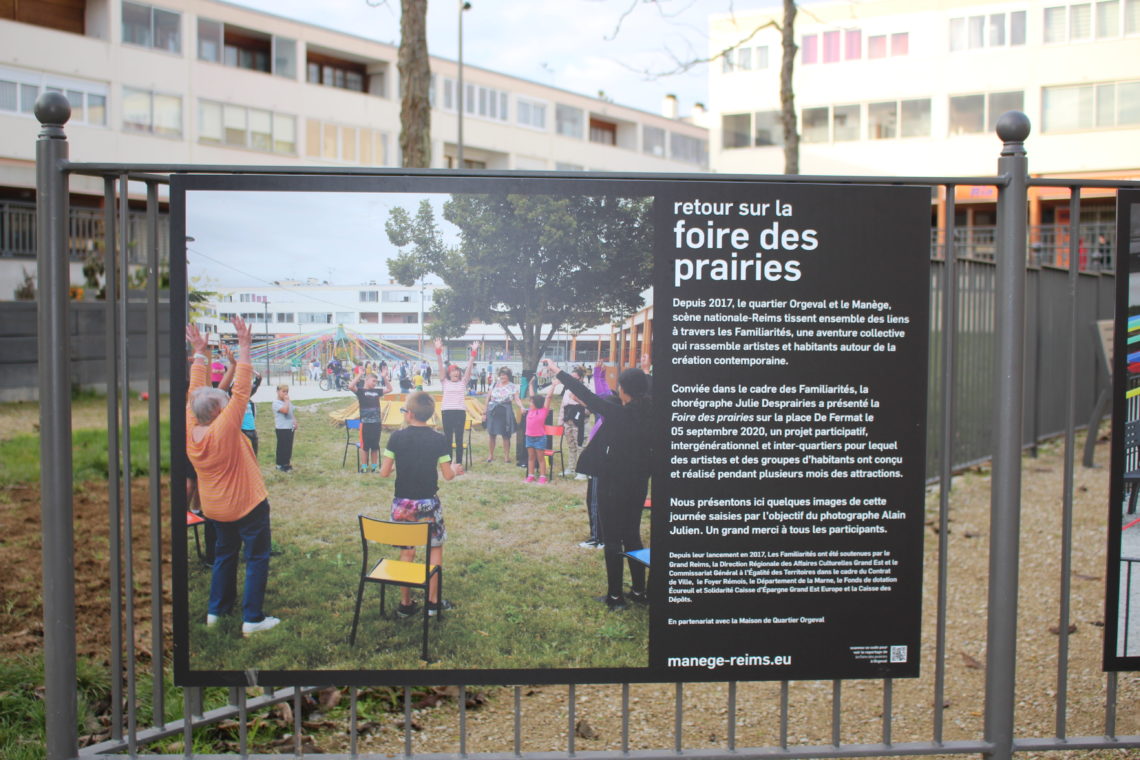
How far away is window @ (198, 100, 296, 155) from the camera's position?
40.6m

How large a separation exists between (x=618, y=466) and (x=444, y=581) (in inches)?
24.3

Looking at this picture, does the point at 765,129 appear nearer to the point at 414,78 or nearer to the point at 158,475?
the point at 414,78

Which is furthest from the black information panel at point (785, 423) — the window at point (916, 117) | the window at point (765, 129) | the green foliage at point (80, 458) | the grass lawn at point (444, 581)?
the window at point (765, 129)

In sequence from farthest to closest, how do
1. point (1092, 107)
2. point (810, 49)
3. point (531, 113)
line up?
1. point (531, 113)
2. point (810, 49)
3. point (1092, 107)

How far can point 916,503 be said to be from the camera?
10.2 ft

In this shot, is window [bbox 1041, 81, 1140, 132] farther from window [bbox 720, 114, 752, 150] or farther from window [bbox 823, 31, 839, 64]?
window [bbox 720, 114, 752, 150]

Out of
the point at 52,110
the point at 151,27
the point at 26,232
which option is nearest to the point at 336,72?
the point at 151,27

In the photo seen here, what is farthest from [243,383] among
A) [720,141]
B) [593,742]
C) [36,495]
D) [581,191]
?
[720,141]

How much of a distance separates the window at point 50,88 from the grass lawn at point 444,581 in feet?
114

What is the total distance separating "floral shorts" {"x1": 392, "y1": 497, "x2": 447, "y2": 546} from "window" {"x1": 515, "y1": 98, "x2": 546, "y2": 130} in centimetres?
5262

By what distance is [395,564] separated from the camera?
3027mm

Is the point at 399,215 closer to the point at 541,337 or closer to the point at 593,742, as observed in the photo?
the point at 541,337

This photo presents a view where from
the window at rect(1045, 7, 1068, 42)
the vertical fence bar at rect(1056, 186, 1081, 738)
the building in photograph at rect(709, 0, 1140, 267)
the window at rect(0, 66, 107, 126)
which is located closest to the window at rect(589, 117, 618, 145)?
the building in photograph at rect(709, 0, 1140, 267)

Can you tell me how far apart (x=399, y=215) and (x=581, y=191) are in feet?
1.74
